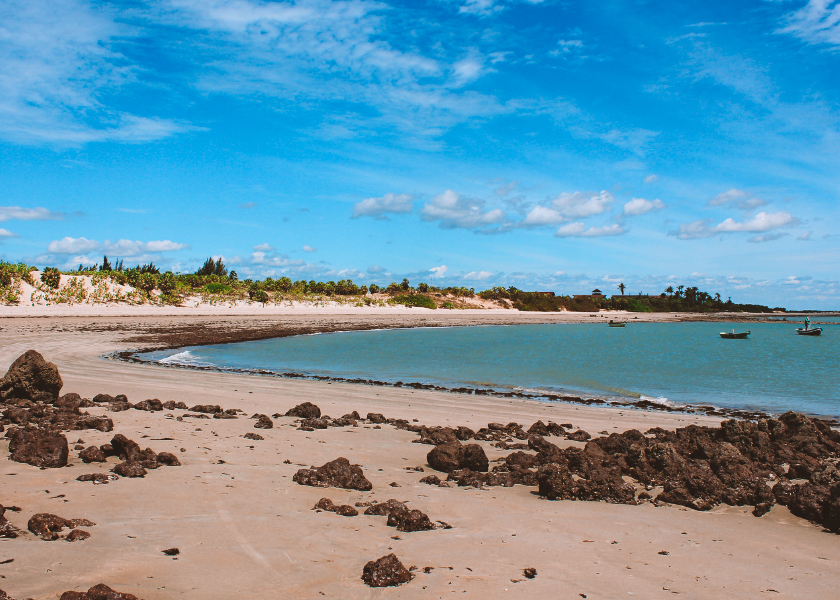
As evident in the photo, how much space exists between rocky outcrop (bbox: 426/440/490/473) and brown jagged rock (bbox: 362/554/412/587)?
142 inches

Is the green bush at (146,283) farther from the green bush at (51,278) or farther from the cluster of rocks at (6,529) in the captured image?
the cluster of rocks at (6,529)

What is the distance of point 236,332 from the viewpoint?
43344mm

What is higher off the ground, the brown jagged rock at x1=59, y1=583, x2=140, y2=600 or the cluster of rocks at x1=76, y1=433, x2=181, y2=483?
the brown jagged rock at x1=59, y1=583, x2=140, y2=600

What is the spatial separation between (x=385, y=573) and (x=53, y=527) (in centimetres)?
327

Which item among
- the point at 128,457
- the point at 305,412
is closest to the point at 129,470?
the point at 128,457

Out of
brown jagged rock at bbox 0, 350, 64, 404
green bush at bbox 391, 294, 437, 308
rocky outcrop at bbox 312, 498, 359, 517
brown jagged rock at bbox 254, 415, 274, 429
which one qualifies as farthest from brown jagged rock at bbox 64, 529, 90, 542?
green bush at bbox 391, 294, 437, 308

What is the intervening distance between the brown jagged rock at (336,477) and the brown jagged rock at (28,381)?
8123 mm

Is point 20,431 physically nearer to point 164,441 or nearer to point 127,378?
point 164,441

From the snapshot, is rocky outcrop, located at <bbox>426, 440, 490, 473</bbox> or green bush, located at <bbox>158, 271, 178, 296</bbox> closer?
rocky outcrop, located at <bbox>426, 440, 490, 473</bbox>

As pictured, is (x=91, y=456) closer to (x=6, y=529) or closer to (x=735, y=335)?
(x=6, y=529)

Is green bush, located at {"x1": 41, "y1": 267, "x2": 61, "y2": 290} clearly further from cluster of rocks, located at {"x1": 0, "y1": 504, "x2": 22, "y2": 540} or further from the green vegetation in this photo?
cluster of rocks, located at {"x1": 0, "y1": 504, "x2": 22, "y2": 540}

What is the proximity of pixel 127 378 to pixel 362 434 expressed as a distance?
11117mm

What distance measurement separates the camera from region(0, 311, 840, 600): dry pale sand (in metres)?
4.48

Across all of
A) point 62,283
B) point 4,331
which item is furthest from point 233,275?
point 4,331
